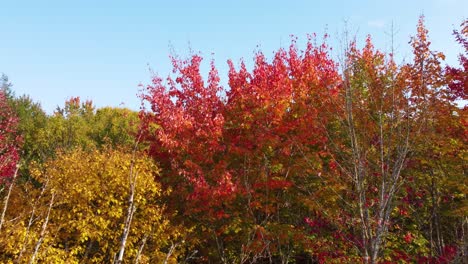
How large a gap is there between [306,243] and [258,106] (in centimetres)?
473

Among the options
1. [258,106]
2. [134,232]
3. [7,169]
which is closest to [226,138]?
[258,106]

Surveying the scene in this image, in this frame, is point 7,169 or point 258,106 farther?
point 7,169

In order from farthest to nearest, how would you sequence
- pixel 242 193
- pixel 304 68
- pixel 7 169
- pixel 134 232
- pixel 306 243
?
pixel 7 169, pixel 304 68, pixel 134 232, pixel 242 193, pixel 306 243

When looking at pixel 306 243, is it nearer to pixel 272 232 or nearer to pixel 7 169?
pixel 272 232

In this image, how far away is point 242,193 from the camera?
41.9ft

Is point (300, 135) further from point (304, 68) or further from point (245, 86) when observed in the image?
point (304, 68)

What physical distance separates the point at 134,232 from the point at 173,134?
3.74 metres

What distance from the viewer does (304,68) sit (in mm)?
16000

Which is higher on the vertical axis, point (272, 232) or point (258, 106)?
point (258, 106)

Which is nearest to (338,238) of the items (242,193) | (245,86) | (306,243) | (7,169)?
(306,243)

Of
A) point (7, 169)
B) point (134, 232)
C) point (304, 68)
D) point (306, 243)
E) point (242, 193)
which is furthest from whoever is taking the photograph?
point (7, 169)

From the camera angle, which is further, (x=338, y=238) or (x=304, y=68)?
(x=304, y=68)

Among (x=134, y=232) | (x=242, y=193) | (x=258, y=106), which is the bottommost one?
(x=134, y=232)

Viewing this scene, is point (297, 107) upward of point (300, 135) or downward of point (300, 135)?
upward
